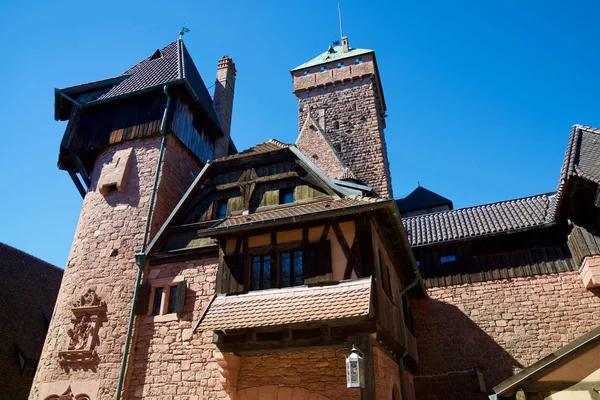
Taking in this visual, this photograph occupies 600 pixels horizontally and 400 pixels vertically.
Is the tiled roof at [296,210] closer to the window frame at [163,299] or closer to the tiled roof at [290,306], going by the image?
the tiled roof at [290,306]

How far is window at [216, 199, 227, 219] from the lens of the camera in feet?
36.7

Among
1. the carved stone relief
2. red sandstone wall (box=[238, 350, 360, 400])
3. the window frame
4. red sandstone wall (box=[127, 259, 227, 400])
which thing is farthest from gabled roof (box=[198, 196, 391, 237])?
the carved stone relief

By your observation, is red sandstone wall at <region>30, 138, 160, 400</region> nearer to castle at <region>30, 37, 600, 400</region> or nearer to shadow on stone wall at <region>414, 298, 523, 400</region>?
castle at <region>30, 37, 600, 400</region>

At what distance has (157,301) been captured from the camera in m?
10.9

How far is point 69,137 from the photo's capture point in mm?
14719

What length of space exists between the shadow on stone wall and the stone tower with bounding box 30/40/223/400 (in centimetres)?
934

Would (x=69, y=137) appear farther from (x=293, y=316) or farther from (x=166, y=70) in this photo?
(x=293, y=316)

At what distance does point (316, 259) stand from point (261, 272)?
1355 mm

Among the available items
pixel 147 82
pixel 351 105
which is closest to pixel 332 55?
pixel 351 105

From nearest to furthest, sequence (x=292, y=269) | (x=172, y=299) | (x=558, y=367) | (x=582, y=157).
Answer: (x=558, y=367)
(x=292, y=269)
(x=172, y=299)
(x=582, y=157)

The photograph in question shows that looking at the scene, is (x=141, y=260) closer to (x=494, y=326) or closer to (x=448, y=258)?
(x=448, y=258)

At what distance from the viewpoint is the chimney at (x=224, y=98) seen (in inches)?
683

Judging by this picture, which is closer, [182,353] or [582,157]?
[182,353]

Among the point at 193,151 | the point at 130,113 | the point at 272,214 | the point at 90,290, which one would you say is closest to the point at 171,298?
the point at 90,290
